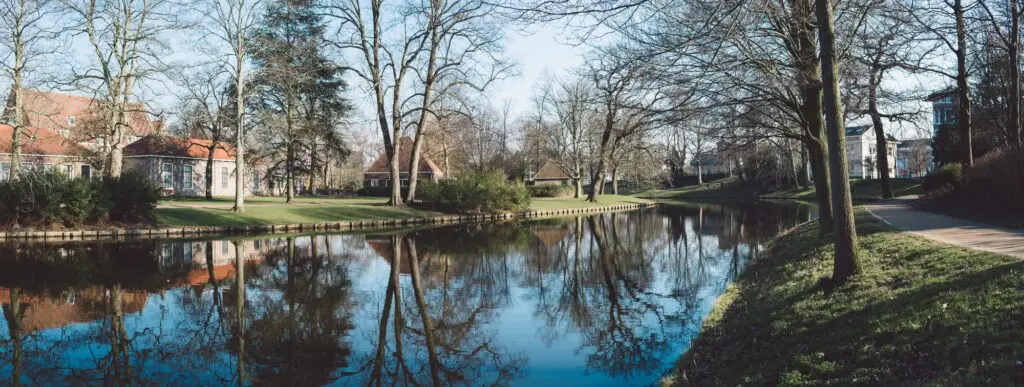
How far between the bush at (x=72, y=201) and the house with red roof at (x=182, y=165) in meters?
17.8

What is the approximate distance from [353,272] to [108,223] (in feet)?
49.3

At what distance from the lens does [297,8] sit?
33.3m

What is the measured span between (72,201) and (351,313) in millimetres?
18570

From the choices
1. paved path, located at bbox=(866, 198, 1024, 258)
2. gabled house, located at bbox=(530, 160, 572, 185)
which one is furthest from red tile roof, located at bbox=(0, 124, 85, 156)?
gabled house, located at bbox=(530, 160, 572, 185)

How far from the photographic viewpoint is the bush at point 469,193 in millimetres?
35750

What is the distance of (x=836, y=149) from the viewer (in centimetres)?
882

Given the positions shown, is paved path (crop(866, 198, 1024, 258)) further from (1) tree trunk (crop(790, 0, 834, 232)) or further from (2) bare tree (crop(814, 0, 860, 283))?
(2) bare tree (crop(814, 0, 860, 283))

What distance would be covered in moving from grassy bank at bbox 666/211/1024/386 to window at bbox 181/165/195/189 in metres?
47.0

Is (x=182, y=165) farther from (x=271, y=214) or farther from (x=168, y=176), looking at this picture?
(x=271, y=214)

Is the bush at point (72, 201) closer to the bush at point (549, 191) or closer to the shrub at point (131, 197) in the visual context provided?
the shrub at point (131, 197)

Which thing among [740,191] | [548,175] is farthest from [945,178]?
[548,175]

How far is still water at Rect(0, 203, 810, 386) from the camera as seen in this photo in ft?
24.7

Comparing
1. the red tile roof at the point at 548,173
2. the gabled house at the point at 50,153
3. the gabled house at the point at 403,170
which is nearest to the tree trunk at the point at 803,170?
the red tile roof at the point at 548,173

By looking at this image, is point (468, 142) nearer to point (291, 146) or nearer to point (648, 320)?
point (291, 146)
